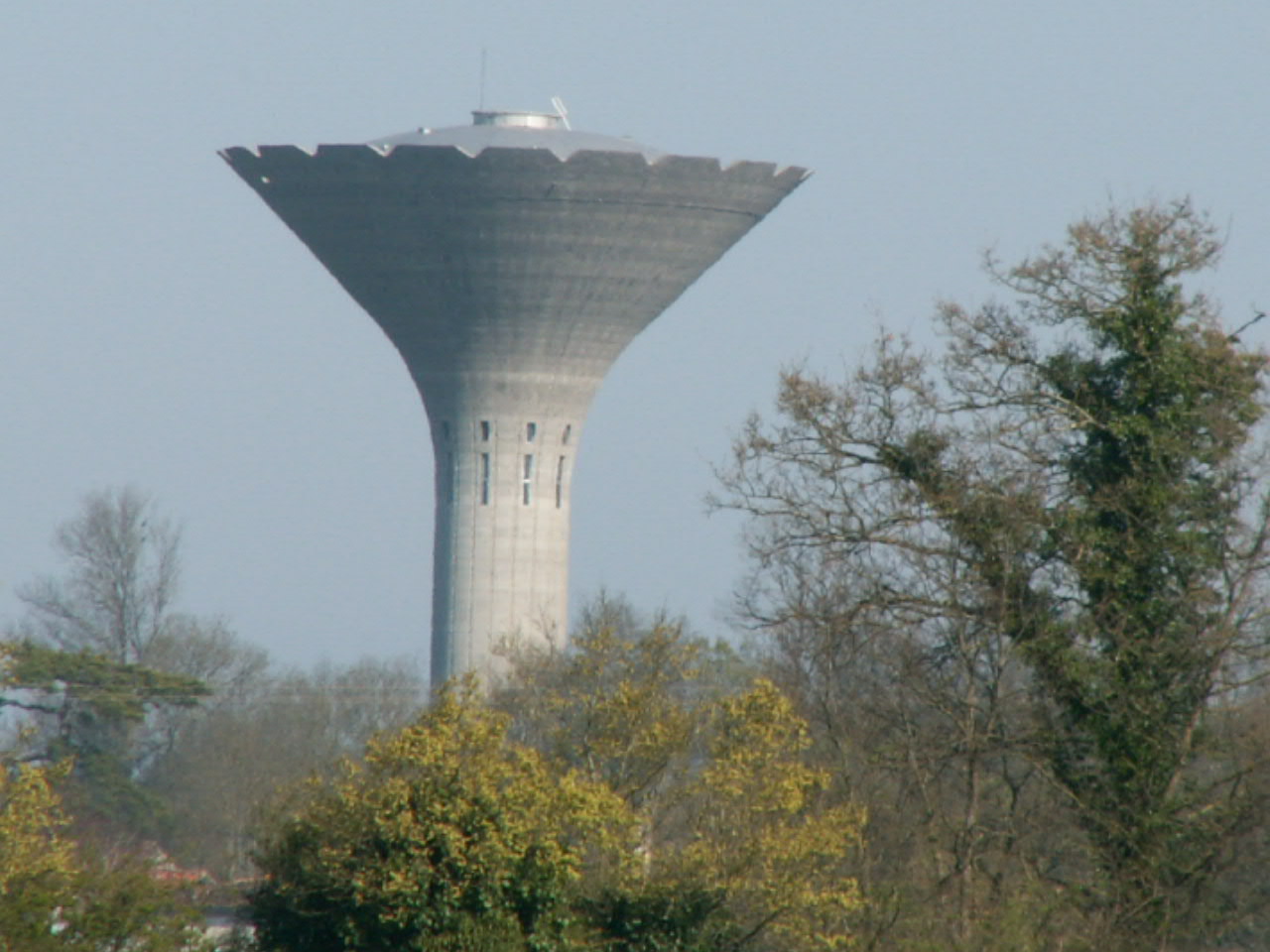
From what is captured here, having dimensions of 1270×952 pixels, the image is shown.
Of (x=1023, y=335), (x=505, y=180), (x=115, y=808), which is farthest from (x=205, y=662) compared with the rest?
(x=1023, y=335)

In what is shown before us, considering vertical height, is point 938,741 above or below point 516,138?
below

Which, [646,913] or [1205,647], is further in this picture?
[1205,647]

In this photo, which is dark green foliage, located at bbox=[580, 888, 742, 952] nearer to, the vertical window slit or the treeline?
the treeline

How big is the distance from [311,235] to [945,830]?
38362 millimetres

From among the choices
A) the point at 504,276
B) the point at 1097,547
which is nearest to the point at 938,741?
the point at 1097,547

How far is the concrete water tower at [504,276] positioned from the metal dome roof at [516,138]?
0.26 ft

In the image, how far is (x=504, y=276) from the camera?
6025 centimetres

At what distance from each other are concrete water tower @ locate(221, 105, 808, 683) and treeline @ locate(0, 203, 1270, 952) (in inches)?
1244

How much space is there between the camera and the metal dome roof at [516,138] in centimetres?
5962

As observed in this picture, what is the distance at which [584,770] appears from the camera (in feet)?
78.1

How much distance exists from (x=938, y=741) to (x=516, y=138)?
38.4 m

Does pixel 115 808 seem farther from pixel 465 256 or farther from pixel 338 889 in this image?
pixel 338 889

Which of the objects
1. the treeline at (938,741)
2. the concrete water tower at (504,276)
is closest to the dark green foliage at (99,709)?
the concrete water tower at (504,276)

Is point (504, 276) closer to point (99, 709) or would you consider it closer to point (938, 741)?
point (99, 709)
